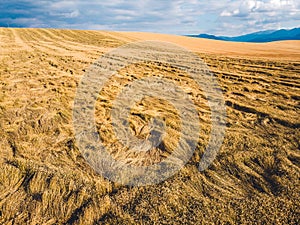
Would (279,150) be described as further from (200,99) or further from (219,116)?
(200,99)

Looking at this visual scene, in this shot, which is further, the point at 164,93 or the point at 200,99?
the point at 164,93

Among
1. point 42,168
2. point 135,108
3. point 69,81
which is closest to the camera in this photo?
point 42,168

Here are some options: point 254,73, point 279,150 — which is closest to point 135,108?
point 279,150

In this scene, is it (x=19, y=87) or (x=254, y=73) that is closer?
(x=19, y=87)

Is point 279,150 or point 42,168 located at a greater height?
point 279,150

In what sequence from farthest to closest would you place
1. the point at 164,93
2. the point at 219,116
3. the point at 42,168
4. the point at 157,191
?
the point at 164,93
the point at 219,116
the point at 42,168
the point at 157,191

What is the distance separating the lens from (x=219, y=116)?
6766 millimetres

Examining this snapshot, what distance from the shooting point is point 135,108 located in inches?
287

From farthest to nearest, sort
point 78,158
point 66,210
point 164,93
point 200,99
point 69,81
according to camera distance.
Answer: point 69,81, point 164,93, point 200,99, point 78,158, point 66,210

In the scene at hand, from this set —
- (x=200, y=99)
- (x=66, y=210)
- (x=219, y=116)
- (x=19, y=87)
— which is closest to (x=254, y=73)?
(x=200, y=99)

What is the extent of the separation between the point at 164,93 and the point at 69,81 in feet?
12.2

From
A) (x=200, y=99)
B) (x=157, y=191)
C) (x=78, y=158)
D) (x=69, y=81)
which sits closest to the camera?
(x=157, y=191)

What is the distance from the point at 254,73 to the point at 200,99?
4518 millimetres

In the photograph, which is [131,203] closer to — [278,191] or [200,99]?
[278,191]
